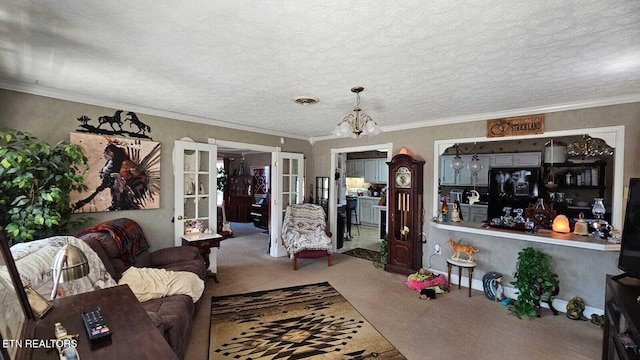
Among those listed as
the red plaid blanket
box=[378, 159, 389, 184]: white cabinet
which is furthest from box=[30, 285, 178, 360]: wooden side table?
box=[378, 159, 389, 184]: white cabinet

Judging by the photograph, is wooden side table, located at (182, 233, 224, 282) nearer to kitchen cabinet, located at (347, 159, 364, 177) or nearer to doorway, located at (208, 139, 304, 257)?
doorway, located at (208, 139, 304, 257)

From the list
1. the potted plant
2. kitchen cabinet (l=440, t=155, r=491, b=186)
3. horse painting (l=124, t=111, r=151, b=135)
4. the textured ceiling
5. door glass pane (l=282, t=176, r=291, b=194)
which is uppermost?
the textured ceiling

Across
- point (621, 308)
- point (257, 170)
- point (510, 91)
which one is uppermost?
point (510, 91)

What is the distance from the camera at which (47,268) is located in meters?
1.79

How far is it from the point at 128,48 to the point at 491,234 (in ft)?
13.7

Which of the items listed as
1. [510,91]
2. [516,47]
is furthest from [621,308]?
[510,91]

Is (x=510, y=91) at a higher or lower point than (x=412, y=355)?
higher

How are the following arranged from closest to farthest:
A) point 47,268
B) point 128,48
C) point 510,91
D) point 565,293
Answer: point 47,268
point 128,48
point 510,91
point 565,293

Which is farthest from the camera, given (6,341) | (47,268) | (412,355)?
(412,355)

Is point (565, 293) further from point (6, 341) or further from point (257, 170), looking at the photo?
point (257, 170)

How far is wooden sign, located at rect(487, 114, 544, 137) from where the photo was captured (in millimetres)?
3312

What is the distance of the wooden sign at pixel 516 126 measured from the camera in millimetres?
3312

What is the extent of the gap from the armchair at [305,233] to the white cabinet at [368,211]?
11.4ft

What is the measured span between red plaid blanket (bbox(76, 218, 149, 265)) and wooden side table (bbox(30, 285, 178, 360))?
5.24 feet
